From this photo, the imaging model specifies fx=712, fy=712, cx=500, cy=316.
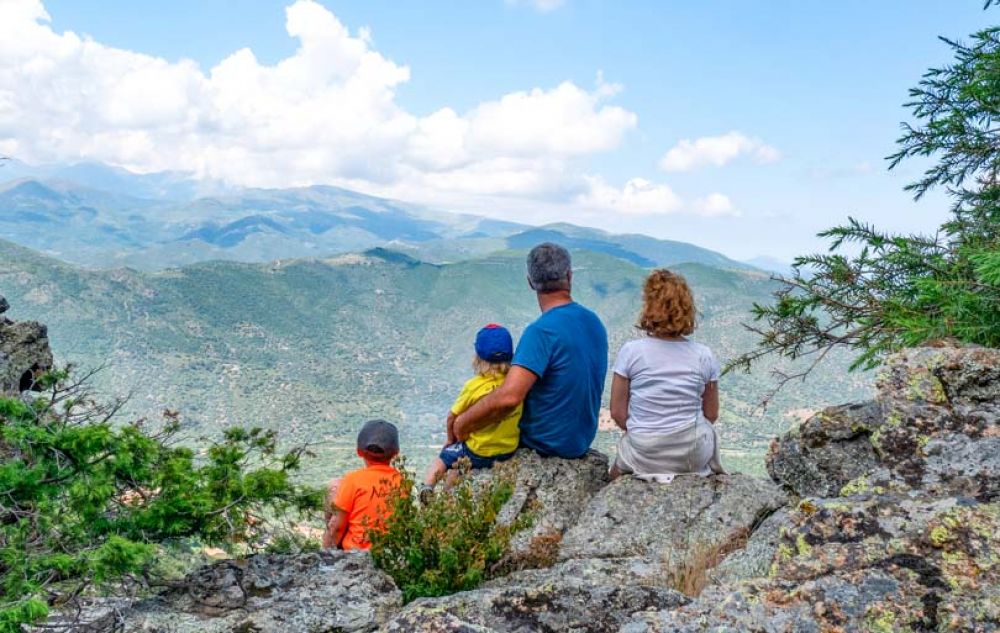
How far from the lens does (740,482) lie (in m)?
5.96

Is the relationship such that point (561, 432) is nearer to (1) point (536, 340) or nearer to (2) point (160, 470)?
(1) point (536, 340)

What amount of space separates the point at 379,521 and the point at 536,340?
2014 millimetres

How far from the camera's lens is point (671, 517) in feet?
18.4

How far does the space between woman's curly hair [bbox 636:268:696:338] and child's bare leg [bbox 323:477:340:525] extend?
9.58 feet

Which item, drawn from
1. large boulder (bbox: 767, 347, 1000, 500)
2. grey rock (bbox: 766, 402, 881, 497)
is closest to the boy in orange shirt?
grey rock (bbox: 766, 402, 881, 497)

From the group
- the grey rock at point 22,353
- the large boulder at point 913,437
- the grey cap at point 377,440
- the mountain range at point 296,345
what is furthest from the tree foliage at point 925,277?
the mountain range at point 296,345

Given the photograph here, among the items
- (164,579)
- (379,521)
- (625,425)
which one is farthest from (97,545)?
(625,425)

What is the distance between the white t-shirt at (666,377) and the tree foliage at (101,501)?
291 cm

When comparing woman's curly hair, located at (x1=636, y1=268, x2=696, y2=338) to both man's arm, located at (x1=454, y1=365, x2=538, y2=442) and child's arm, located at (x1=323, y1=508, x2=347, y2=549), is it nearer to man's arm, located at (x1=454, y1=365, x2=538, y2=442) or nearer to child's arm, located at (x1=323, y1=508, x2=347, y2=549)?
man's arm, located at (x1=454, y1=365, x2=538, y2=442)

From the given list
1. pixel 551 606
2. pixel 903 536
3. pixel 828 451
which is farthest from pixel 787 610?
pixel 828 451

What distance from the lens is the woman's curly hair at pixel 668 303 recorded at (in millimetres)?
5883

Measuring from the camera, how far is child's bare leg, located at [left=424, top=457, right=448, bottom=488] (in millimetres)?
6145

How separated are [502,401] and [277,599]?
2.21 metres

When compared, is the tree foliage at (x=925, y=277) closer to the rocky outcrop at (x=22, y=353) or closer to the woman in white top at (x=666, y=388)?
the woman in white top at (x=666, y=388)
